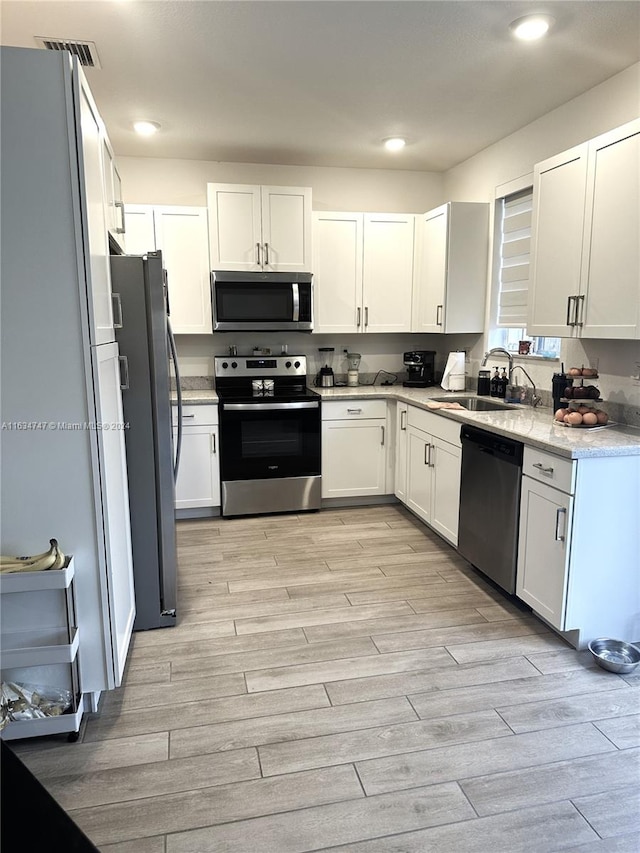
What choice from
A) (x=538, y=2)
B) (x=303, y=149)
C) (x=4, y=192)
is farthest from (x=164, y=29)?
(x=303, y=149)

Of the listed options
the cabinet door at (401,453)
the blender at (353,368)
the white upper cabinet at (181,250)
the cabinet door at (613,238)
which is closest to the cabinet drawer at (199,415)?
the white upper cabinet at (181,250)

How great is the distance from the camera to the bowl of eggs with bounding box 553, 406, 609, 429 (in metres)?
2.75

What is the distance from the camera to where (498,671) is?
2.35 m

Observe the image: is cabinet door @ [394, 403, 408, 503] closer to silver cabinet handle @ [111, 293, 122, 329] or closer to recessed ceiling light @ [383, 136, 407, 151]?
recessed ceiling light @ [383, 136, 407, 151]

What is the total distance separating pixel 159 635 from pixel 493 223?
11.3 feet

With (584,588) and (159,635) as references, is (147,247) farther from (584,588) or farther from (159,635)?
(584,588)

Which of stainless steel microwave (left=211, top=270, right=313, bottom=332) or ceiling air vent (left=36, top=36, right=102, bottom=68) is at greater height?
ceiling air vent (left=36, top=36, right=102, bottom=68)

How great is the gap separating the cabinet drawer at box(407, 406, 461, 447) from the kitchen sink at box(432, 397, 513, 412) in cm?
15

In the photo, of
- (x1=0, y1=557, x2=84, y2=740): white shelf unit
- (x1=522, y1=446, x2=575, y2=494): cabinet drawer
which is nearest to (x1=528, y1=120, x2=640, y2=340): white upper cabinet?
(x1=522, y1=446, x2=575, y2=494): cabinet drawer

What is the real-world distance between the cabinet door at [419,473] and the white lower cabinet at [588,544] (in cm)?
124

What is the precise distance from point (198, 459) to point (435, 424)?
1.71 metres

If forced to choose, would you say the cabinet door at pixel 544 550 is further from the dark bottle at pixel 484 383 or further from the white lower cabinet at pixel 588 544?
the dark bottle at pixel 484 383

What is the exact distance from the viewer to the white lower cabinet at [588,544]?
2.36 metres

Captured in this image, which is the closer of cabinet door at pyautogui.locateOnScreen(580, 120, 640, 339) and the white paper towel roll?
cabinet door at pyautogui.locateOnScreen(580, 120, 640, 339)
